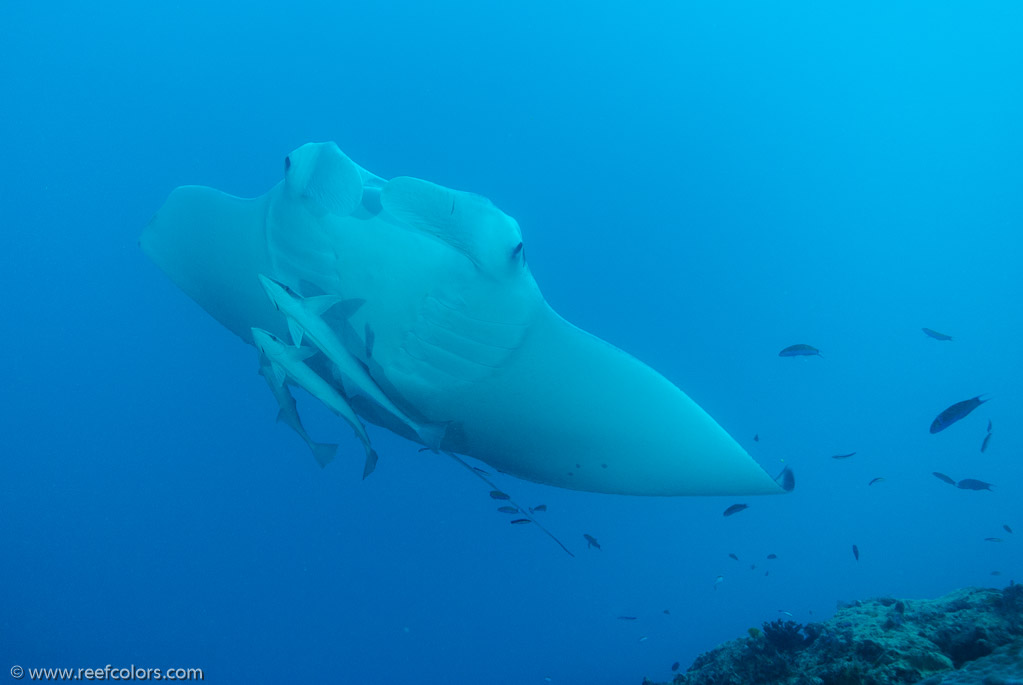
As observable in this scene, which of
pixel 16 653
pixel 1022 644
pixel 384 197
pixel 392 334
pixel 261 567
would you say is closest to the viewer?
pixel 1022 644

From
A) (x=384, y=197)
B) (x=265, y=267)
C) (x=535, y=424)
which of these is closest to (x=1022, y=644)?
(x=535, y=424)

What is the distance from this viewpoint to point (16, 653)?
1329 cm

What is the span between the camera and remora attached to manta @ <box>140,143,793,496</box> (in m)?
2.16

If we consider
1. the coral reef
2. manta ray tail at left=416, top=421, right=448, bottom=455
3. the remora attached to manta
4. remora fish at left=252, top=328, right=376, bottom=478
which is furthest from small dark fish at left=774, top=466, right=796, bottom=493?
remora fish at left=252, top=328, right=376, bottom=478

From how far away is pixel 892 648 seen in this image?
2.53 metres

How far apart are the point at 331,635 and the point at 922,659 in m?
14.3

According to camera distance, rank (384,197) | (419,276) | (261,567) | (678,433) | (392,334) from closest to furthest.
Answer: (384,197) < (419,276) < (392,334) < (678,433) < (261,567)

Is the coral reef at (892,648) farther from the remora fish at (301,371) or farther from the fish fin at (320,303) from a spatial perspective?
the fish fin at (320,303)

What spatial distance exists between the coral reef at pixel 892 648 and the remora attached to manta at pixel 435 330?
0.85m

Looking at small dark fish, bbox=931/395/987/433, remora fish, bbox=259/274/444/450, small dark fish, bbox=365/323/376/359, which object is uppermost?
small dark fish, bbox=931/395/987/433

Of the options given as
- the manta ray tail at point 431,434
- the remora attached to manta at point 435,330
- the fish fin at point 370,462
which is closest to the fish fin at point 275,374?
the remora attached to manta at point 435,330

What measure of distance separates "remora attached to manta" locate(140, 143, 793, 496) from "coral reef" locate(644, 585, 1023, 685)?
85 centimetres

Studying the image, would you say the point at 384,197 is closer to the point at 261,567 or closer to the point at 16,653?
the point at 261,567

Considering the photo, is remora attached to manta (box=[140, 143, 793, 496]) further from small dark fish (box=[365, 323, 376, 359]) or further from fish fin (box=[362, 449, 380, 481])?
fish fin (box=[362, 449, 380, 481])
